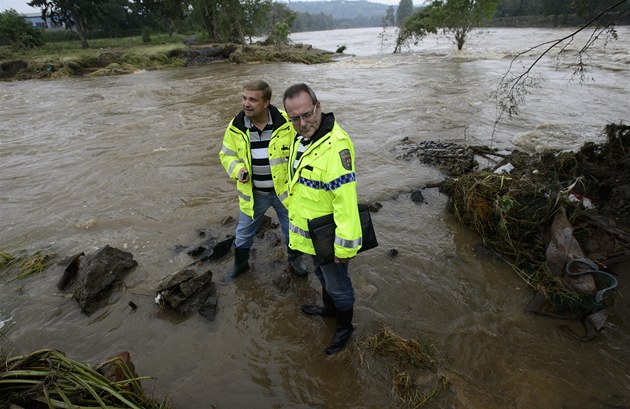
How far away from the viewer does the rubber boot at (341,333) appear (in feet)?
9.75

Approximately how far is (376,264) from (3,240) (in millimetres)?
5622

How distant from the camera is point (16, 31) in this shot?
1412 inches

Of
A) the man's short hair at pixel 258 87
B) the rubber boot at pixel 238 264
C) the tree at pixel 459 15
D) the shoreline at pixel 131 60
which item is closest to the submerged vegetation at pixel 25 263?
the rubber boot at pixel 238 264

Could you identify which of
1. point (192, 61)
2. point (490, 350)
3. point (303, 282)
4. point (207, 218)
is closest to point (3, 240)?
point (207, 218)

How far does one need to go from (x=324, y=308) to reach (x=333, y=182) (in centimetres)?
160

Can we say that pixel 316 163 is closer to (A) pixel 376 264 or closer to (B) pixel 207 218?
(A) pixel 376 264

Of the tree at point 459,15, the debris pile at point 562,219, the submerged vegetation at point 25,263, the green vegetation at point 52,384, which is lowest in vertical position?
the submerged vegetation at point 25,263

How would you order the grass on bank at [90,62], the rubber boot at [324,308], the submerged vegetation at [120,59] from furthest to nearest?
the submerged vegetation at [120,59] → the grass on bank at [90,62] → the rubber boot at [324,308]

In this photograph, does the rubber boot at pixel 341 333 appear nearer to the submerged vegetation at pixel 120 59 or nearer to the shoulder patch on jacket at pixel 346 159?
the shoulder patch on jacket at pixel 346 159

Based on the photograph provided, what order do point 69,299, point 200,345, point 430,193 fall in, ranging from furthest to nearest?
point 430,193
point 69,299
point 200,345

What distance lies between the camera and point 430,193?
5867 millimetres

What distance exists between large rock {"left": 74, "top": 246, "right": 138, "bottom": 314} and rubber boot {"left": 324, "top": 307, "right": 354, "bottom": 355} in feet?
8.62

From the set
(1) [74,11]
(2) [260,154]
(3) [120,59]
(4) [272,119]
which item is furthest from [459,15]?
(1) [74,11]

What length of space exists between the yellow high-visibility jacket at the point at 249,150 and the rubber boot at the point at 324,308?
3.45ft
